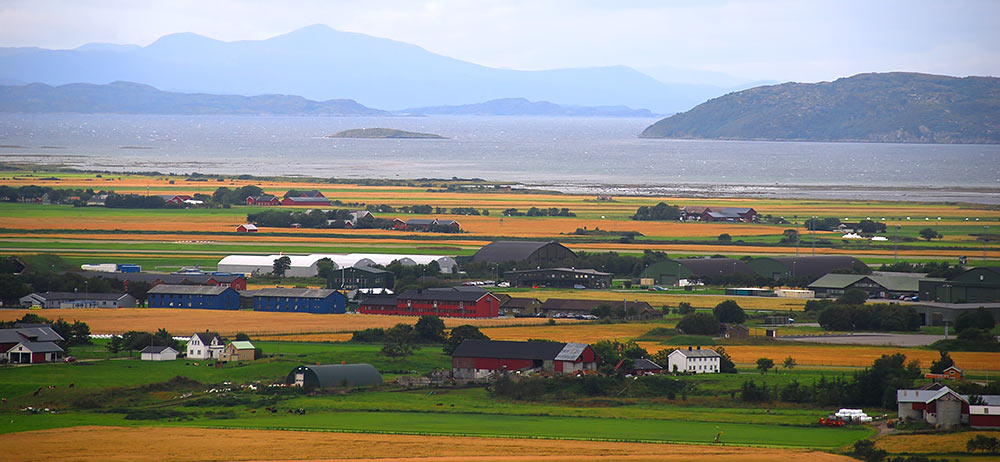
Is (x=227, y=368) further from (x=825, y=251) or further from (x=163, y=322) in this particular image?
(x=825, y=251)

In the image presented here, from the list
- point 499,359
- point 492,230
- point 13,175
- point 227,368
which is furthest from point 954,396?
point 13,175

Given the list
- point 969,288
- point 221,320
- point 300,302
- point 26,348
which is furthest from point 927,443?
point 300,302

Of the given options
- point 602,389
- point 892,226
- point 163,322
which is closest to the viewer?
point 602,389

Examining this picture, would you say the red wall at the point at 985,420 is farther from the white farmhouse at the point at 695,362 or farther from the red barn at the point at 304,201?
the red barn at the point at 304,201

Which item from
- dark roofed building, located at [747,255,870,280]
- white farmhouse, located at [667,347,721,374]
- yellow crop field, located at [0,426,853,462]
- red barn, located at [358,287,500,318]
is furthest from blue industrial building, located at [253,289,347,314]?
yellow crop field, located at [0,426,853,462]

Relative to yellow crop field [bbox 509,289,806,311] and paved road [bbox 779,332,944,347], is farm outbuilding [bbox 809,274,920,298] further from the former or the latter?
paved road [bbox 779,332,944,347]
